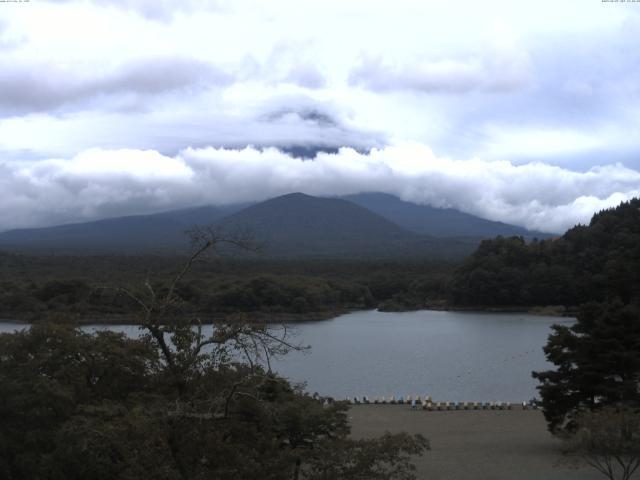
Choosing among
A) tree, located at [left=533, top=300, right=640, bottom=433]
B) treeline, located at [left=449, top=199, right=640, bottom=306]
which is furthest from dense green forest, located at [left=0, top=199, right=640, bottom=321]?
tree, located at [left=533, top=300, right=640, bottom=433]

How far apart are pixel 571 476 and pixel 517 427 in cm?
450

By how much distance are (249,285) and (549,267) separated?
71.9 ft

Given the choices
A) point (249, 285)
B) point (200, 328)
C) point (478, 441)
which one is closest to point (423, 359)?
point (478, 441)

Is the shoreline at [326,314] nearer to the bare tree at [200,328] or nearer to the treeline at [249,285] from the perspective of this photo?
the treeline at [249,285]

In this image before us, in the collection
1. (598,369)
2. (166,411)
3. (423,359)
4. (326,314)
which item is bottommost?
(326,314)

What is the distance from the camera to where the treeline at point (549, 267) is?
50688mm

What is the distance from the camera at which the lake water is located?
21.8 meters

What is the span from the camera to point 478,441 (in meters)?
13.9

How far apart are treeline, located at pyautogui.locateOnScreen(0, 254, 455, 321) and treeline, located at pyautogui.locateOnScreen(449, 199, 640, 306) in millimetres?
3871

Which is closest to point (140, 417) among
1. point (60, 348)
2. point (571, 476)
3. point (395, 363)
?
point (60, 348)

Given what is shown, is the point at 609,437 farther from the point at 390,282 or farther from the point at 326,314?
the point at 390,282

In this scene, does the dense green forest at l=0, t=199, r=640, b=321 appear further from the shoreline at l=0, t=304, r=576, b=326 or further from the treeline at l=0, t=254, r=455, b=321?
the shoreline at l=0, t=304, r=576, b=326

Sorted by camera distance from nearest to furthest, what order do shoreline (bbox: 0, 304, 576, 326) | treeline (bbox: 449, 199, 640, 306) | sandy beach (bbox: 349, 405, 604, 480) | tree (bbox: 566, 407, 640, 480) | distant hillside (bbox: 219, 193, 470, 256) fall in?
tree (bbox: 566, 407, 640, 480)
sandy beach (bbox: 349, 405, 604, 480)
shoreline (bbox: 0, 304, 576, 326)
treeline (bbox: 449, 199, 640, 306)
distant hillside (bbox: 219, 193, 470, 256)

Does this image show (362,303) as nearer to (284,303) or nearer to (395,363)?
(284,303)
